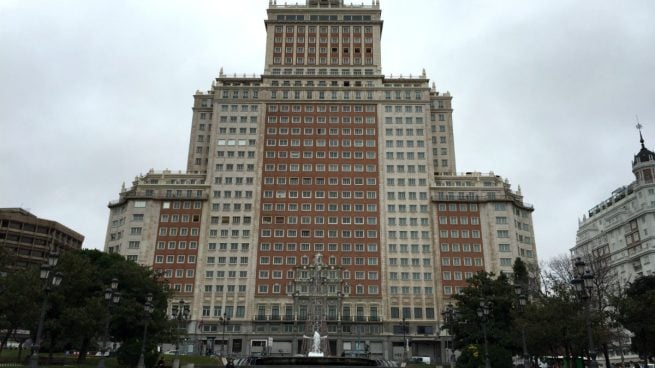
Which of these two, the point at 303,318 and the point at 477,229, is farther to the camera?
the point at 477,229

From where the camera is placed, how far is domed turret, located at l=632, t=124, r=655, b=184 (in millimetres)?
108375

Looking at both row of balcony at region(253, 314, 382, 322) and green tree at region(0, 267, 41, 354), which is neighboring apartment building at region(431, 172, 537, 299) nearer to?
row of balcony at region(253, 314, 382, 322)

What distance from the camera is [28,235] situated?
389 feet

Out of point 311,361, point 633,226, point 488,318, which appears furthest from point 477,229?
point 311,361

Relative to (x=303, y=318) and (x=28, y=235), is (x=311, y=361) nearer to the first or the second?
(x=303, y=318)

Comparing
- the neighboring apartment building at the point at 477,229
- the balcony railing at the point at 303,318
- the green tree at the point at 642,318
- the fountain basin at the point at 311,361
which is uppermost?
the neighboring apartment building at the point at 477,229

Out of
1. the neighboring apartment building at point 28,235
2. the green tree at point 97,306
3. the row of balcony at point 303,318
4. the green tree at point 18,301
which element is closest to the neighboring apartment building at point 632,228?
the row of balcony at point 303,318

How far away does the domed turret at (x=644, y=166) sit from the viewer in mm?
108375

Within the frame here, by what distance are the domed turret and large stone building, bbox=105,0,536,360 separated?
26.8 m

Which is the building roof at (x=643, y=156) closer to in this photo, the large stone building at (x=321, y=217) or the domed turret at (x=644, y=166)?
the domed turret at (x=644, y=166)

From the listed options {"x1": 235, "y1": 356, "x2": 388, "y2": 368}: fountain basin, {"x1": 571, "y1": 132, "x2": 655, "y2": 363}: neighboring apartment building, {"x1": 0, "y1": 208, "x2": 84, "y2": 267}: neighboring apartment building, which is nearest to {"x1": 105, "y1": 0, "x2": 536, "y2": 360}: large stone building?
{"x1": 571, "y1": 132, "x2": 655, "y2": 363}: neighboring apartment building

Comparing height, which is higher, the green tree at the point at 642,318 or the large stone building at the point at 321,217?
the large stone building at the point at 321,217

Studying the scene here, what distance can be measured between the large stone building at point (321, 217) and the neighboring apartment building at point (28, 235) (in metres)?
25.7

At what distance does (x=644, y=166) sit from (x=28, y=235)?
137 m
